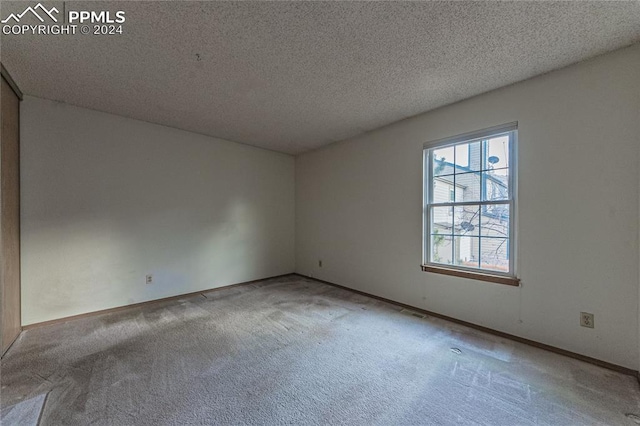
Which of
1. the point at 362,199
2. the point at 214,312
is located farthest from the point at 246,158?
the point at 214,312

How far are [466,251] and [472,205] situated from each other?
0.52 m

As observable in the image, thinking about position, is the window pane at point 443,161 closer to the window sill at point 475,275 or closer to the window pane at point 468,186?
the window pane at point 468,186

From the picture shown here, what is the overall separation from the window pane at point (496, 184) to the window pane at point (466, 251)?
19.0 inches

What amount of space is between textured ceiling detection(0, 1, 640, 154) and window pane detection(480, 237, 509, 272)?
1559mm

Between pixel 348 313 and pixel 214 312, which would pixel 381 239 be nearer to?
pixel 348 313

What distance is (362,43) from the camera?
1854 millimetres

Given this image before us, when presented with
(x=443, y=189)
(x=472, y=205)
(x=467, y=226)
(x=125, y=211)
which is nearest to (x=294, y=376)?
(x=467, y=226)

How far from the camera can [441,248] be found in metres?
3.01

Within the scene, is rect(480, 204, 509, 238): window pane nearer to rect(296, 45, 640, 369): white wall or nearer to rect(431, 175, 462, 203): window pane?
rect(296, 45, 640, 369): white wall

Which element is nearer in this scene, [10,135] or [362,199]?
[10,135]

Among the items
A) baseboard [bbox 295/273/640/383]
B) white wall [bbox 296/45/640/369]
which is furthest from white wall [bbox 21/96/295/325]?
baseboard [bbox 295/273/640/383]

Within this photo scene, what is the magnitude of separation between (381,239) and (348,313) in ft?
3.74

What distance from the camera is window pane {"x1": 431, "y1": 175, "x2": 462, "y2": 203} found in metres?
2.95

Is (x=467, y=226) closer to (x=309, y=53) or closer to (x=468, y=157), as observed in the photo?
(x=468, y=157)
